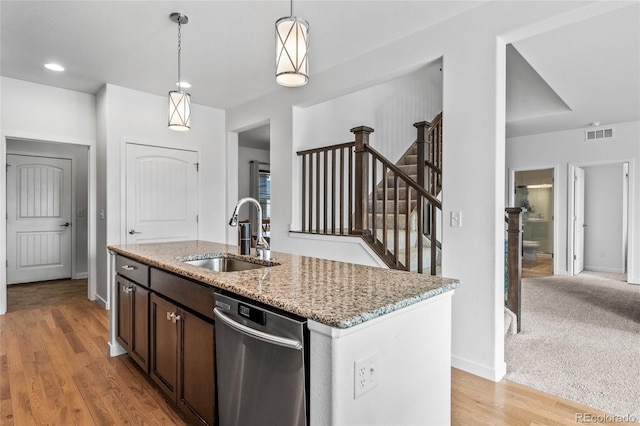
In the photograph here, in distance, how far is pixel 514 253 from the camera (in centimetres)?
325

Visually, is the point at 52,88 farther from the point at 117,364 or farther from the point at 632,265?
the point at 632,265

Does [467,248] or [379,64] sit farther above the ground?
[379,64]

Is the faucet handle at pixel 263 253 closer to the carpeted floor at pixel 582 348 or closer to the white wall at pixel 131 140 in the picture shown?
the carpeted floor at pixel 582 348


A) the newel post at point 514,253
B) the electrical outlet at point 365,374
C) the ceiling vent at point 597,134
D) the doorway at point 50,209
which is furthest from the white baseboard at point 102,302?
the ceiling vent at point 597,134

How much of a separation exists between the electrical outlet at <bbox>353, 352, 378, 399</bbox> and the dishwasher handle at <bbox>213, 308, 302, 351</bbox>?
19 centimetres

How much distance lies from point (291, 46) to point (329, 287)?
117 cm

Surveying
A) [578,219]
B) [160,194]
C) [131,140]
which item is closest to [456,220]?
[160,194]

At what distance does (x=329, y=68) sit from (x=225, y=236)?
2893 millimetres

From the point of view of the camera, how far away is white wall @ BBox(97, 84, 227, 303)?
4258 mm

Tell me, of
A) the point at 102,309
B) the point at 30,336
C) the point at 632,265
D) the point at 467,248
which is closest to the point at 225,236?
the point at 102,309

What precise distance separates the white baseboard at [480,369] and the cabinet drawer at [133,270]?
2243mm

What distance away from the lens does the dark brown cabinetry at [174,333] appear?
168 cm

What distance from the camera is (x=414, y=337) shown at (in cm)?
133

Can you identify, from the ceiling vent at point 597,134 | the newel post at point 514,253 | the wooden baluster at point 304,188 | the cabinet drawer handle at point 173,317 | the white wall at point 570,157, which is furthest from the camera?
the ceiling vent at point 597,134
